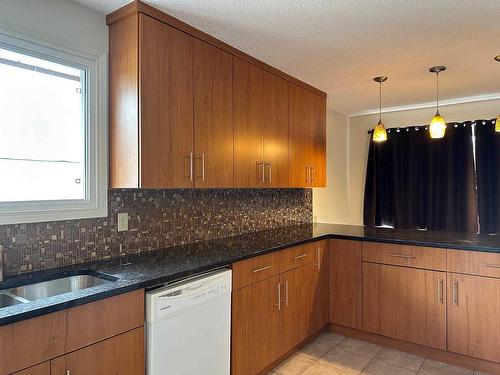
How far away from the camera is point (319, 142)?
3.64m

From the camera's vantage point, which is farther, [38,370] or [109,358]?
[109,358]

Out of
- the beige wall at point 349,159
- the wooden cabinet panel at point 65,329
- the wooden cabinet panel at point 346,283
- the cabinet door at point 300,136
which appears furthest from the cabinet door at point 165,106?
the beige wall at point 349,159

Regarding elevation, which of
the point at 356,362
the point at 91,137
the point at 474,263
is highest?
the point at 91,137

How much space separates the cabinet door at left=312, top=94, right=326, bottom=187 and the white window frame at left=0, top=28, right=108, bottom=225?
2.11 meters

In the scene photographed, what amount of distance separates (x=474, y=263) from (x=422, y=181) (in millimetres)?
2107

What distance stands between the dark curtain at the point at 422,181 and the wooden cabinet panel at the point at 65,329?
3.90m

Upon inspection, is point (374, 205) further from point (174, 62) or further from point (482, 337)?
point (174, 62)

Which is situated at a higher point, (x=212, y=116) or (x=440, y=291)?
(x=212, y=116)

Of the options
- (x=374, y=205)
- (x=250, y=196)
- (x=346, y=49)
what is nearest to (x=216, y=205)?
(x=250, y=196)

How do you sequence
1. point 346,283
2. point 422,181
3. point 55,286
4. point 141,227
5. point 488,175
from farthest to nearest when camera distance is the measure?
point 422,181 → point 488,175 → point 346,283 → point 141,227 → point 55,286

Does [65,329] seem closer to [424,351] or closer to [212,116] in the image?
[212,116]

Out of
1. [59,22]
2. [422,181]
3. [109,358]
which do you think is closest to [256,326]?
[109,358]

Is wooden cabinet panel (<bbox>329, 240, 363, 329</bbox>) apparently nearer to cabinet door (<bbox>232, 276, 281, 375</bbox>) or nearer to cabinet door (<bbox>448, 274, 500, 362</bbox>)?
cabinet door (<bbox>448, 274, 500, 362</bbox>)

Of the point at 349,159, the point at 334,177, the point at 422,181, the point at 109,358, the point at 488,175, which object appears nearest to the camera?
the point at 109,358
